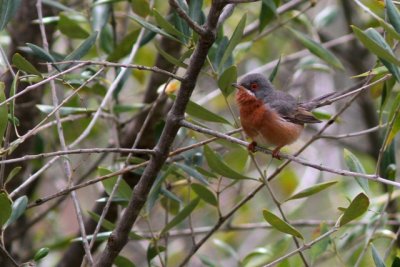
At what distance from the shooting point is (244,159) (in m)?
3.62

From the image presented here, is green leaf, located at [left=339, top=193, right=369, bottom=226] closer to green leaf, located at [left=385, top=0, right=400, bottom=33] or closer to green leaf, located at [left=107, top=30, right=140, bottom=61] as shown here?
green leaf, located at [left=385, top=0, right=400, bottom=33]

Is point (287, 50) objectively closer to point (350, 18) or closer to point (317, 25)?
point (350, 18)

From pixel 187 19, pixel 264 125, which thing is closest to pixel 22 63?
pixel 187 19

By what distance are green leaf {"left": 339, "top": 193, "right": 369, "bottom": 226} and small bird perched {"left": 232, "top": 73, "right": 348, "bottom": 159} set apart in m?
0.92

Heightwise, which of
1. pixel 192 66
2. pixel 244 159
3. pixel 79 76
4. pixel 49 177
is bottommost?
pixel 49 177

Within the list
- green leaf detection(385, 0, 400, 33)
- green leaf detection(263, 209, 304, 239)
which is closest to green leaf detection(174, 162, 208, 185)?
green leaf detection(263, 209, 304, 239)

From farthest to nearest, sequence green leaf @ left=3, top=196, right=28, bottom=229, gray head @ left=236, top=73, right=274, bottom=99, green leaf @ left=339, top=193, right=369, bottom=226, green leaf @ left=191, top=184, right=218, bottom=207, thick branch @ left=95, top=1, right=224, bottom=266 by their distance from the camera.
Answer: gray head @ left=236, top=73, right=274, bottom=99
green leaf @ left=191, top=184, right=218, bottom=207
green leaf @ left=3, top=196, right=28, bottom=229
green leaf @ left=339, top=193, right=369, bottom=226
thick branch @ left=95, top=1, right=224, bottom=266

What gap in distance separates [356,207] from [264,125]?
3.69 ft

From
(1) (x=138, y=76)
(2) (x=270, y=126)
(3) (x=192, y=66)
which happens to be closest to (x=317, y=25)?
(1) (x=138, y=76)

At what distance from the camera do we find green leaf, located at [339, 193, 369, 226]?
2.65 metres

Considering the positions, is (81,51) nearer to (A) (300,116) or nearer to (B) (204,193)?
(B) (204,193)

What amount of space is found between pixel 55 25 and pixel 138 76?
91 centimetres

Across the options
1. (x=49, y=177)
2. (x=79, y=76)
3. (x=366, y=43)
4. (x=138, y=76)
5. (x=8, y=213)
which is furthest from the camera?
(x=49, y=177)

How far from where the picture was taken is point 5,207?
8.83ft
